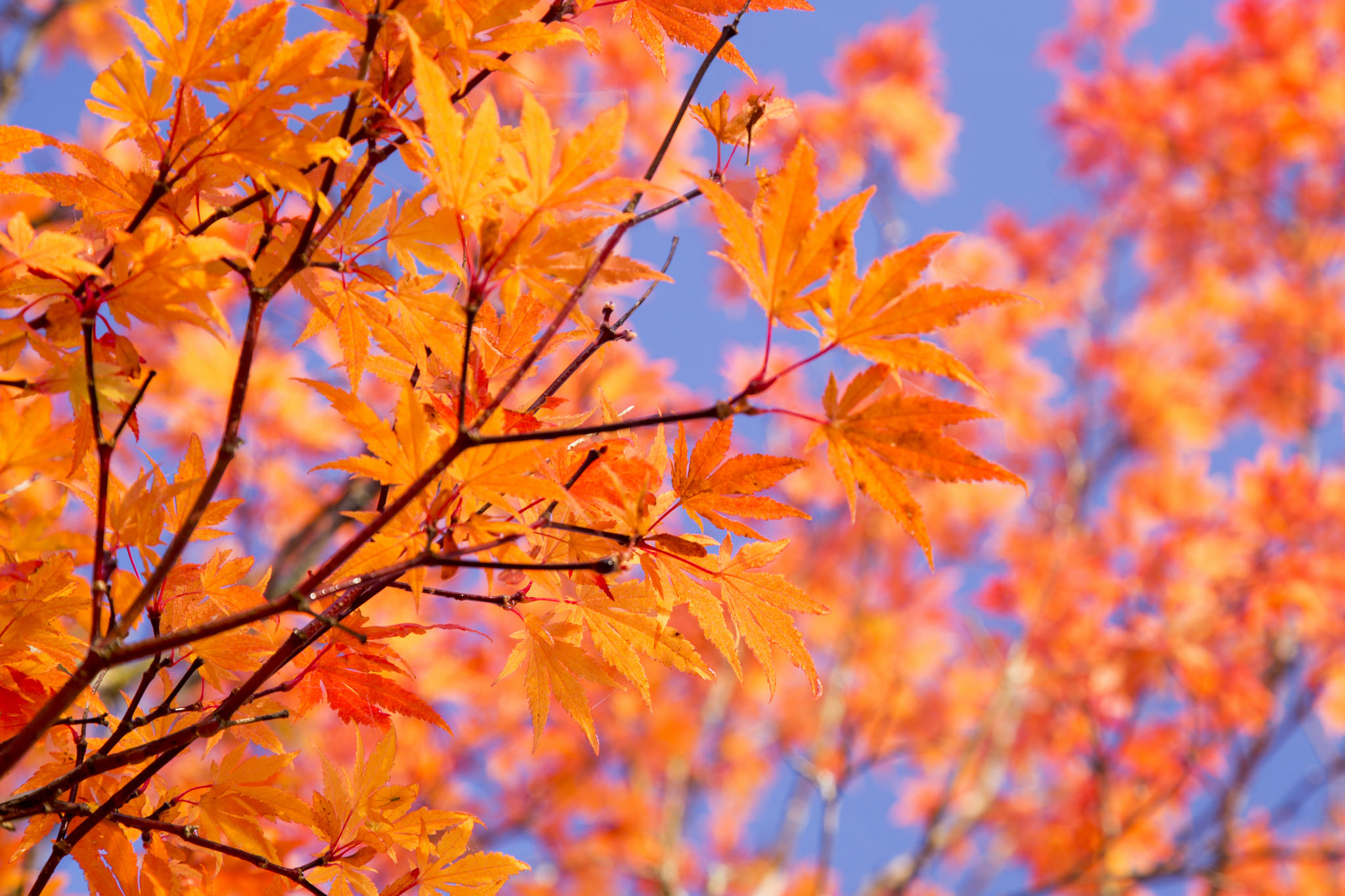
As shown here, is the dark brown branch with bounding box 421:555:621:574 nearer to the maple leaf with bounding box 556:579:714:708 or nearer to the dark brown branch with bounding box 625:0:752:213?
the maple leaf with bounding box 556:579:714:708

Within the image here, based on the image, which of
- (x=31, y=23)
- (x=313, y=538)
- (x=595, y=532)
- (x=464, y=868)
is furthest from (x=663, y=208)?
(x=31, y=23)

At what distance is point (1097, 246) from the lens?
791 centimetres

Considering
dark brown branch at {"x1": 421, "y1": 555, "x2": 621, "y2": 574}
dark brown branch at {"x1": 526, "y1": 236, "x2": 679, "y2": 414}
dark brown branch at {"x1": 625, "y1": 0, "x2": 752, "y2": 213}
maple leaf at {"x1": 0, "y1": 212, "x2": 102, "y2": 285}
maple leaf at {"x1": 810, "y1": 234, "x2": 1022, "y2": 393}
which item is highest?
dark brown branch at {"x1": 625, "y1": 0, "x2": 752, "y2": 213}

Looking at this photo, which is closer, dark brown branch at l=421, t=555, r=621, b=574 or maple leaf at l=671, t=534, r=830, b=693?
dark brown branch at l=421, t=555, r=621, b=574

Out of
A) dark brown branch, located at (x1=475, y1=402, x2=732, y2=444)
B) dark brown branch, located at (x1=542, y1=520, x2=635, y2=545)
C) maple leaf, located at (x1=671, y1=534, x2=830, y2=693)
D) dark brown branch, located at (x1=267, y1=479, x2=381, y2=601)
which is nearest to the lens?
dark brown branch, located at (x1=475, y1=402, x2=732, y2=444)

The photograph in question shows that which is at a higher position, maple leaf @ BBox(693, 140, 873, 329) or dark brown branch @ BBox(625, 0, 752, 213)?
dark brown branch @ BBox(625, 0, 752, 213)

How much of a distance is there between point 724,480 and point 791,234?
25 centimetres

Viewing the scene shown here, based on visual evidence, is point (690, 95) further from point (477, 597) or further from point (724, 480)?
point (477, 597)

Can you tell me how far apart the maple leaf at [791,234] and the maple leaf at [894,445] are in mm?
88

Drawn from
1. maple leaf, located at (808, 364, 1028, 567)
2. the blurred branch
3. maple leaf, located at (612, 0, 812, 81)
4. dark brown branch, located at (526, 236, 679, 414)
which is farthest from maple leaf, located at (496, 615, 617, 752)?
the blurred branch

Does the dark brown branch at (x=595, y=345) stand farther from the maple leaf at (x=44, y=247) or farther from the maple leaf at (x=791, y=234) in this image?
the maple leaf at (x=44, y=247)

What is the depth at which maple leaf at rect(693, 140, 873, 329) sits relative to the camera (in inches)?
26.8

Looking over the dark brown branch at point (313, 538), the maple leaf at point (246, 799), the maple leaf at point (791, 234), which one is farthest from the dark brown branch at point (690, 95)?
the dark brown branch at point (313, 538)

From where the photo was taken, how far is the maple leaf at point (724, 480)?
800mm
